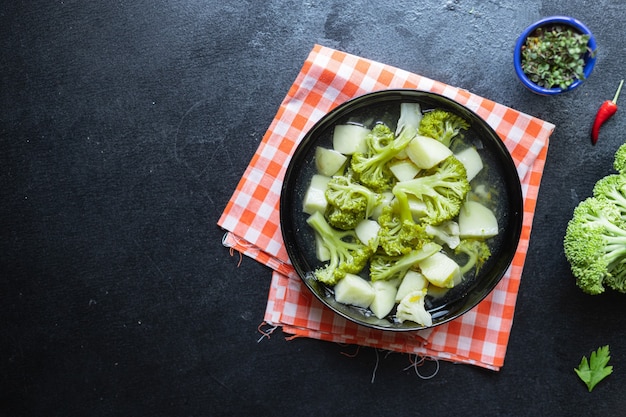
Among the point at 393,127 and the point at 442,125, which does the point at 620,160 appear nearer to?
the point at 442,125

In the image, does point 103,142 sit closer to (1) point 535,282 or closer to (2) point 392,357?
(2) point 392,357

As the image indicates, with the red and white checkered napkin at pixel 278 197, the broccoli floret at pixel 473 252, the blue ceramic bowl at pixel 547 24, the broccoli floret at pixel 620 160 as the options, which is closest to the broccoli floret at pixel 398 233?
the broccoli floret at pixel 473 252

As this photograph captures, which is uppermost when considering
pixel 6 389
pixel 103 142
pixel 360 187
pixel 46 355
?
pixel 360 187

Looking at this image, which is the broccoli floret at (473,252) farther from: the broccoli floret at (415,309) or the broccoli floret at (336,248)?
the broccoli floret at (336,248)

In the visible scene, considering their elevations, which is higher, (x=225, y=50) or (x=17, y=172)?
(x=225, y=50)

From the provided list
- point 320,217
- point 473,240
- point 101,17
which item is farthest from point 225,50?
point 473,240

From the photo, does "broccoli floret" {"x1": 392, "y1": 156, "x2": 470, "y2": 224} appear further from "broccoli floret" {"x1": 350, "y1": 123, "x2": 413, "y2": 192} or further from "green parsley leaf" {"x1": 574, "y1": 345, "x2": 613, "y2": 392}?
"green parsley leaf" {"x1": 574, "y1": 345, "x2": 613, "y2": 392}

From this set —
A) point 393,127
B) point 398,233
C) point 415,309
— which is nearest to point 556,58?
point 393,127
